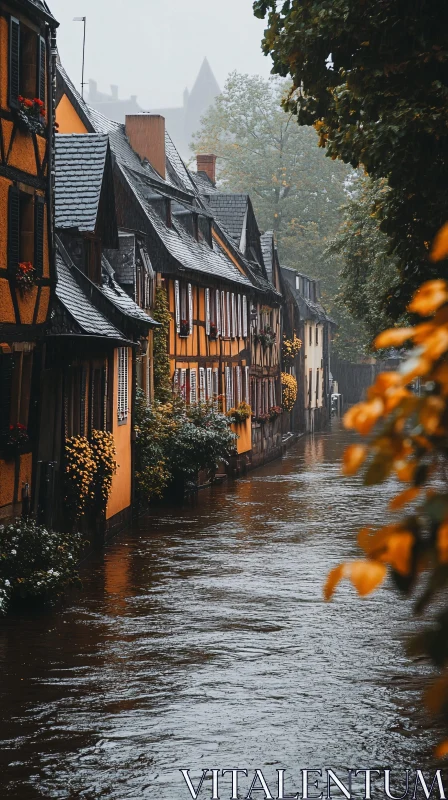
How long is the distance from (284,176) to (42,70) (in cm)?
6143

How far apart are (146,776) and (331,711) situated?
234cm

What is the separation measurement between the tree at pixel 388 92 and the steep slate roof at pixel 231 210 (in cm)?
3033

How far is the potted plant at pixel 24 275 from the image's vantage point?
1694cm

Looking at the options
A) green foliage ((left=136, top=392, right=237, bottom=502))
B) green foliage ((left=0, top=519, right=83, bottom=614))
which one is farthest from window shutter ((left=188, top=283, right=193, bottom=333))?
green foliage ((left=0, top=519, right=83, bottom=614))

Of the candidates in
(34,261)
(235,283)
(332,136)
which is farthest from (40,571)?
(235,283)

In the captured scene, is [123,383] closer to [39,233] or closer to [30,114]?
[39,233]

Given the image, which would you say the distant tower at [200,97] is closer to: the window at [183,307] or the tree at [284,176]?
the tree at [284,176]

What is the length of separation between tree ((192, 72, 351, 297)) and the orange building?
59.7m

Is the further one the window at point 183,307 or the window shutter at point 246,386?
the window shutter at point 246,386

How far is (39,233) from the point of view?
722 inches

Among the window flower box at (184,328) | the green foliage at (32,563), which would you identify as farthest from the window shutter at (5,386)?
the window flower box at (184,328)

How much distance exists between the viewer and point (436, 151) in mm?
13414

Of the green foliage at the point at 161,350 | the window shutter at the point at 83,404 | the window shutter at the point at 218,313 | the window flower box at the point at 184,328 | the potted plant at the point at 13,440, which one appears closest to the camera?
the potted plant at the point at 13,440

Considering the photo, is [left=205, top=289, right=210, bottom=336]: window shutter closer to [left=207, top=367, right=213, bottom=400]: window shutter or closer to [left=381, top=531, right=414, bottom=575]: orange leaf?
[left=207, top=367, right=213, bottom=400]: window shutter
